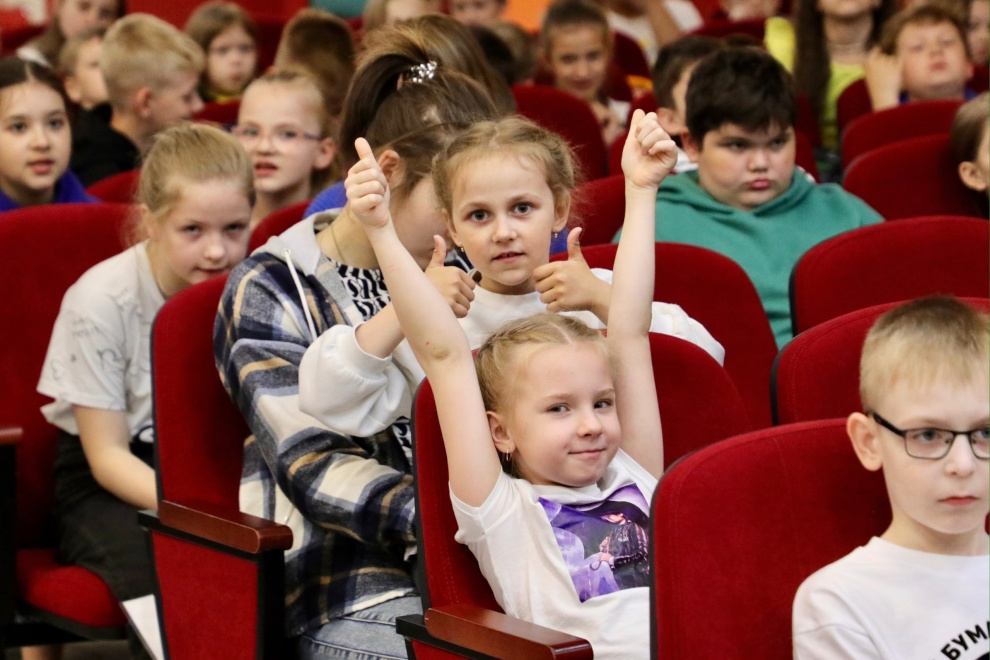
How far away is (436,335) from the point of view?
1.69 meters

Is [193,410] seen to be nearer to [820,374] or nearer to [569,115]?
[820,374]

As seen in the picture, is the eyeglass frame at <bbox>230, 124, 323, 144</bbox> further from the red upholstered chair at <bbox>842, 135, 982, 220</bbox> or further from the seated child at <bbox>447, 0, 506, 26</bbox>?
the seated child at <bbox>447, 0, 506, 26</bbox>

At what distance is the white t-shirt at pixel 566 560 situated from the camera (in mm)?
1634

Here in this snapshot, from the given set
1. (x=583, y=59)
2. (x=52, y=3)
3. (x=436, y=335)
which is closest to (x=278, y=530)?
(x=436, y=335)

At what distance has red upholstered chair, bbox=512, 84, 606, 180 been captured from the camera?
3.78 meters

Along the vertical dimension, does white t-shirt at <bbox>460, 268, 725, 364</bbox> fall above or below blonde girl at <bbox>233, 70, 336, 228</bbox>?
below

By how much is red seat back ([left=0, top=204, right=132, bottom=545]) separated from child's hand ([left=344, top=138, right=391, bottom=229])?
3.36 feet

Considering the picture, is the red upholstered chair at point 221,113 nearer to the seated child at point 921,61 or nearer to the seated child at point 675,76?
the seated child at point 675,76

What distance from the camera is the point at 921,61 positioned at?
3936mm

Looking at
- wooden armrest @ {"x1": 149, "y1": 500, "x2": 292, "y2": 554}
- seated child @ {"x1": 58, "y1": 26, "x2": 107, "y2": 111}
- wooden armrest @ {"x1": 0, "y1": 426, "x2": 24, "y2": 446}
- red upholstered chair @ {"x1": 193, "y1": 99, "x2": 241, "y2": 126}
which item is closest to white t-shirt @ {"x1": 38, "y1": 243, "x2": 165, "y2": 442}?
wooden armrest @ {"x1": 0, "y1": 426, "x2": 24, "y2": 446}

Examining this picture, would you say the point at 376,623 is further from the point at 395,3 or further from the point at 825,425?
the point at 395,3

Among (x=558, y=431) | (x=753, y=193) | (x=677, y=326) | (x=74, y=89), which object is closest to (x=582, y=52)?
(x=74, y=89)

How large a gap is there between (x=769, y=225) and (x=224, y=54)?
2.54m

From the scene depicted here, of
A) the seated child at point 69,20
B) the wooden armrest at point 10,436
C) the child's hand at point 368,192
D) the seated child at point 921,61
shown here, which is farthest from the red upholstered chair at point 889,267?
the seated child at point 69,20
